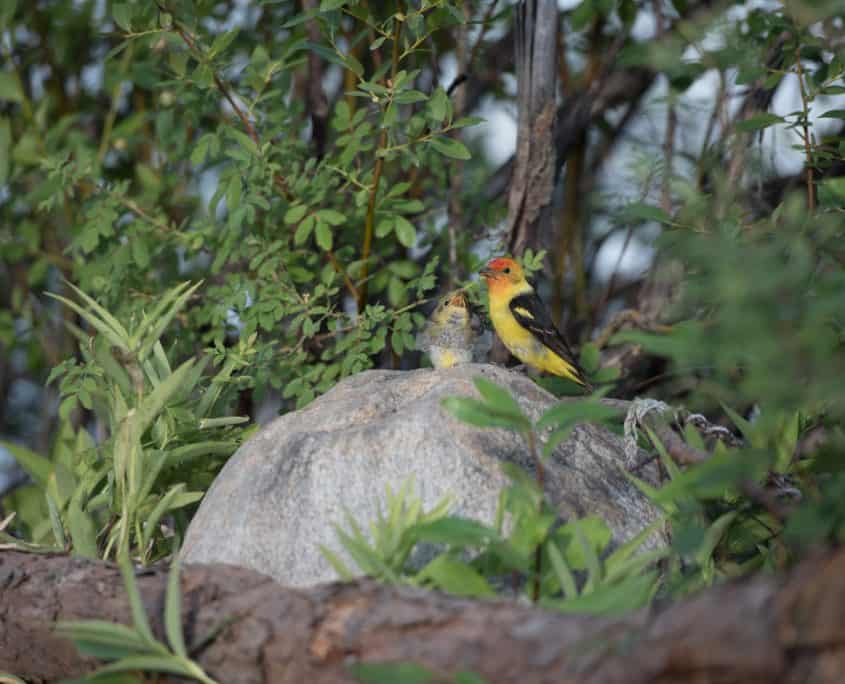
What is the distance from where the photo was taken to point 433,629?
1548mm

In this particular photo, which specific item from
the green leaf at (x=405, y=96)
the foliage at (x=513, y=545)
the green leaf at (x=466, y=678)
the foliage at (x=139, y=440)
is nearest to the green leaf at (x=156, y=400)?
the foliage at (x=139, y=440)

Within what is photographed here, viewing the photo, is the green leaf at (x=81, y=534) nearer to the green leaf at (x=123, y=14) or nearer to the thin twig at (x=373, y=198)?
the thin twig at (x=373, y=198)

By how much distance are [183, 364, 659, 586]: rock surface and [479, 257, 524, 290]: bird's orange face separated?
77 centimetres

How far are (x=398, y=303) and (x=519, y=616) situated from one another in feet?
6.33

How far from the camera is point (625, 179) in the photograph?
4277 mm

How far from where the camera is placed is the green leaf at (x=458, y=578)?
1763 mm

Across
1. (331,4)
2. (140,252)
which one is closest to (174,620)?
(331,4)

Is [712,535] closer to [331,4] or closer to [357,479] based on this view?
[357,479]

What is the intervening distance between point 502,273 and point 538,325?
0.20 metres

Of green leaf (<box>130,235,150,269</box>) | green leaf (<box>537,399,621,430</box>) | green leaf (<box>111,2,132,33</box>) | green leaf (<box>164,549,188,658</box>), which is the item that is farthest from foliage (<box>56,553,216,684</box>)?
green leaf (<box>111,2,132,33</box>)

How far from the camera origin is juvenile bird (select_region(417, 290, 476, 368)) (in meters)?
2.97

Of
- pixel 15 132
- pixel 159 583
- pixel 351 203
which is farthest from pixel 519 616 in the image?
pixel 15 132

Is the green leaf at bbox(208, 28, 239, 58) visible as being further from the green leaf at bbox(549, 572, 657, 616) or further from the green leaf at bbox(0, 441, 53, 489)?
the green leaf at bbox(549, 572, 657, 616)

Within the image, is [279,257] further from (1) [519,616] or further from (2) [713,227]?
(1) [519,616]
